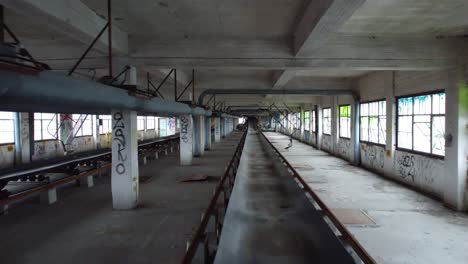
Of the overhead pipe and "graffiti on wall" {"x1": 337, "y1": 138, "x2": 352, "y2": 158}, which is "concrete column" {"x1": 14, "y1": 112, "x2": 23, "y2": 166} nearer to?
the overhead pipe

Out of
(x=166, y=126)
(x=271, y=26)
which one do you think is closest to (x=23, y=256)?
(x=271, y=26)

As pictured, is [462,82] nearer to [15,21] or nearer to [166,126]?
[15,21]

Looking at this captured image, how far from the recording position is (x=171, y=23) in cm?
683

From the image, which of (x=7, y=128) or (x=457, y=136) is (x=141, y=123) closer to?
(x=7, y=128)

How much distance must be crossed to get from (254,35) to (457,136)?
247 inches

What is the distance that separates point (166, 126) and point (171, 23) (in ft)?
105

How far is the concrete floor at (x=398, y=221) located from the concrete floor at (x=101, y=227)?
3.91 m

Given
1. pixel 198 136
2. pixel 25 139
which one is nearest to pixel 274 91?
pixel 198 136

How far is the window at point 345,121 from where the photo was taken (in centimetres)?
1917

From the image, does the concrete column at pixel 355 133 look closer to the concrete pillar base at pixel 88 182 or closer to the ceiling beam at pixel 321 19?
the ceiling beam at pixel 321 19

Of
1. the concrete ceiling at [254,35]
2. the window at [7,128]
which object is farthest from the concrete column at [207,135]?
the concrete ceiling at [254,35]

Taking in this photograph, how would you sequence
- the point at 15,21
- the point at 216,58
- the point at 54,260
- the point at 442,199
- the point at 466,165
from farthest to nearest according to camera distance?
the point at 442,199
the point at 466,165
the point at 216,58
the point at 15,21
the point at 54,260

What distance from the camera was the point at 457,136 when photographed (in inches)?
A: 336

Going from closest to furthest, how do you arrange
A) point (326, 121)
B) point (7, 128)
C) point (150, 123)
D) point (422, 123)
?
point (422, 123)
point (7, 128)
point (326, 121)
point (150, 123)
